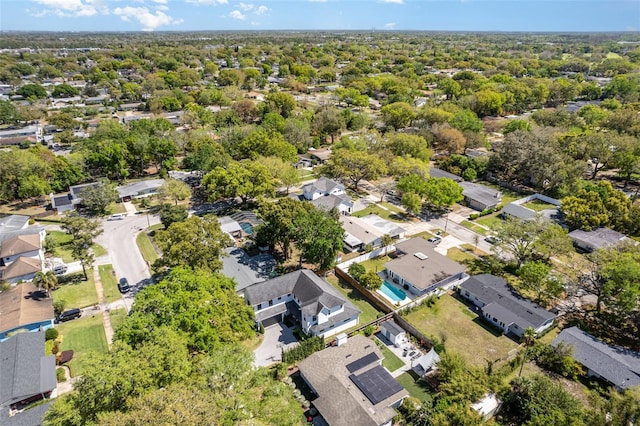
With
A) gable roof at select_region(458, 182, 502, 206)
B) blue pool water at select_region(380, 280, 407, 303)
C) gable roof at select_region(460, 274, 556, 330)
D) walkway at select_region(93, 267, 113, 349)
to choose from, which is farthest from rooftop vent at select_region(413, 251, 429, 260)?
walkway at select_region(93, 267, 113, 349)

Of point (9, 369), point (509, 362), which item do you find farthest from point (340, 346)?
point (9, 369)

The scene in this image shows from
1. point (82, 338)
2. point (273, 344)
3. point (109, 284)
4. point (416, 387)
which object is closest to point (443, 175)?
point (416, 387)

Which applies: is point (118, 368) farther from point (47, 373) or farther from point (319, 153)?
point (319, 153)

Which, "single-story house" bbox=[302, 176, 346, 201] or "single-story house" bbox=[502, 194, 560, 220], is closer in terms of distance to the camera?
"single-story house" bbox=[502, 194, 560, 220]

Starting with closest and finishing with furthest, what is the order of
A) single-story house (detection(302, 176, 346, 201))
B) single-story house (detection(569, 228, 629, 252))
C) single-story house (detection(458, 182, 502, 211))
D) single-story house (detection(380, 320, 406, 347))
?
single-story house (detection(380, 320, 406, 347))
single-story house (detection(569, 228, 629, 252))
single-story house (detection(458, 182, 502, 211))
single-story house (detection(302, 176, 346, 201))

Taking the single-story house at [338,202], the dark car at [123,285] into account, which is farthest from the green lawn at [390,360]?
the dark car at [123,285]

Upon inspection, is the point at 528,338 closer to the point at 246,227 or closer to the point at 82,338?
the point at 246,227

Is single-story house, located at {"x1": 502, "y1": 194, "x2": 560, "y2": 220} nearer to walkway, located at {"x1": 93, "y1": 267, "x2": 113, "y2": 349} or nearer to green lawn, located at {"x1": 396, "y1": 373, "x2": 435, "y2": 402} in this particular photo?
green lawn, located at {"x1": 396, "y1": 373, "x2": 435, "y2": 402}
